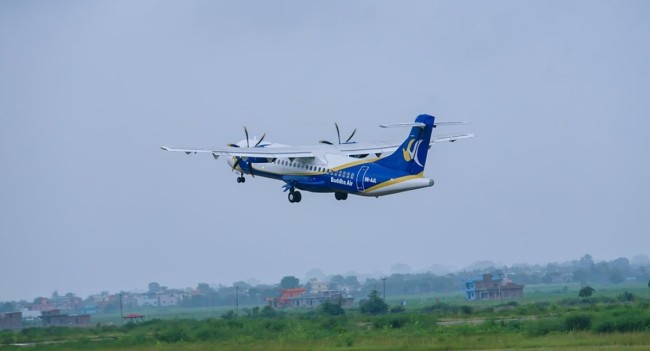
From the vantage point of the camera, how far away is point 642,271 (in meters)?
193

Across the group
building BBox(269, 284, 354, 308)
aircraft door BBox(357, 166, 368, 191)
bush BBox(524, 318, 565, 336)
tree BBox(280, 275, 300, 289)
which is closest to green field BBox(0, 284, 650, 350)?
bush BBox(524, 318, 565, 336)

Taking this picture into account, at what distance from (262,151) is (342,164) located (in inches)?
291

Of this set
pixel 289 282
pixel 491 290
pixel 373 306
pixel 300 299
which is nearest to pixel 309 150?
pixel 373 306

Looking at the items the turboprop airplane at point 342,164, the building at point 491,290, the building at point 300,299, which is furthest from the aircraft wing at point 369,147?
the building at point 491,290

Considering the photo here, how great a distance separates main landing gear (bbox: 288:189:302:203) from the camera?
276ft

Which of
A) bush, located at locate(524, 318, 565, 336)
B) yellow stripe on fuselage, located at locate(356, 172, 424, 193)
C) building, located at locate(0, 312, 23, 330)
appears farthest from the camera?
building, located at locate(0, 312, 23, 330)

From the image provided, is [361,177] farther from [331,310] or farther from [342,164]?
[331,310]

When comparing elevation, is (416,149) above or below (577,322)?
above

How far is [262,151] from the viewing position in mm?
84500

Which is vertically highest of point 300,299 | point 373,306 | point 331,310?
point 300,299

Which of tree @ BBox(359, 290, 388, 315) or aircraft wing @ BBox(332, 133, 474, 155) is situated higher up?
aircraft wing @ BBox(332, 133, 474, 155)

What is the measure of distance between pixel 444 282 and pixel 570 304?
8783 centimetres

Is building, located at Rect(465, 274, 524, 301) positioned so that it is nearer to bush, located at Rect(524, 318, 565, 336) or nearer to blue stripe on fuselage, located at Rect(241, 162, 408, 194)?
blue stripe on fuselage, located at Rect(241, 162, 408, 194)

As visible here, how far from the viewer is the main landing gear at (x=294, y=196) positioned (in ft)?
276
